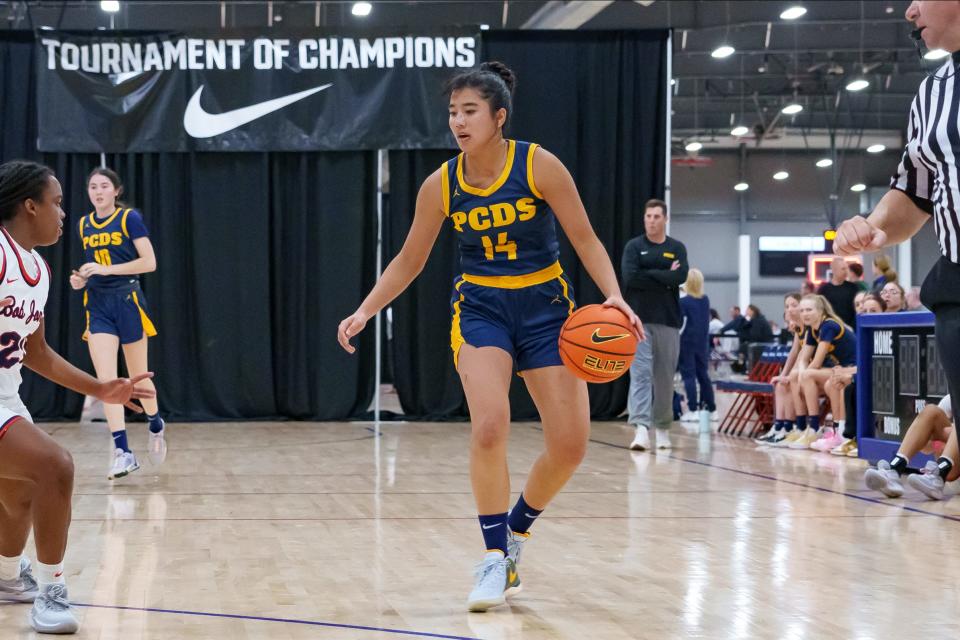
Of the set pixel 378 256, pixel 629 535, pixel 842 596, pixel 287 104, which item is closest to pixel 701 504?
pixel 629 535

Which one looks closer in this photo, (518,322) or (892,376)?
(518,322)

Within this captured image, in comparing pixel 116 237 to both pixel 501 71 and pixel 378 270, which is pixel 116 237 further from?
pixel 378 270

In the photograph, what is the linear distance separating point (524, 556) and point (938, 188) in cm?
248

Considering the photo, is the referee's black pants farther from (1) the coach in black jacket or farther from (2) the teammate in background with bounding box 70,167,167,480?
(1) the coach in black jacket

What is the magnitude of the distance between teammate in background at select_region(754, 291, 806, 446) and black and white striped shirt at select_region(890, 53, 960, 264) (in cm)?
690

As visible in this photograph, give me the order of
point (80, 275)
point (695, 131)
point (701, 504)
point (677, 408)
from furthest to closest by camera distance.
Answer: point (695, 131), point (677, 408), point (80, 275), point (701, 504)

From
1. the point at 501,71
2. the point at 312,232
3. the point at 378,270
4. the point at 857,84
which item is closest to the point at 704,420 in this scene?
the point at 378,270

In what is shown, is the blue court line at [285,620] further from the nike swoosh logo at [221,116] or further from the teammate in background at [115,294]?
the nike swoosh logo at [221,116]

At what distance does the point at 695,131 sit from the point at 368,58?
18.5 meters

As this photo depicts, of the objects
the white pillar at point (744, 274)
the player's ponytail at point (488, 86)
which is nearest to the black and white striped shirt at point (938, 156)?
the player's ponytail at point (488, 86)

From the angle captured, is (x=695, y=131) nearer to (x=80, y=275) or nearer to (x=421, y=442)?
(x=421, y=442)

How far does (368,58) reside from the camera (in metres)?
11.5

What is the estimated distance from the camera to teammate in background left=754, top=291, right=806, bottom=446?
939cm

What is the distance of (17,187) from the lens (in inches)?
139
